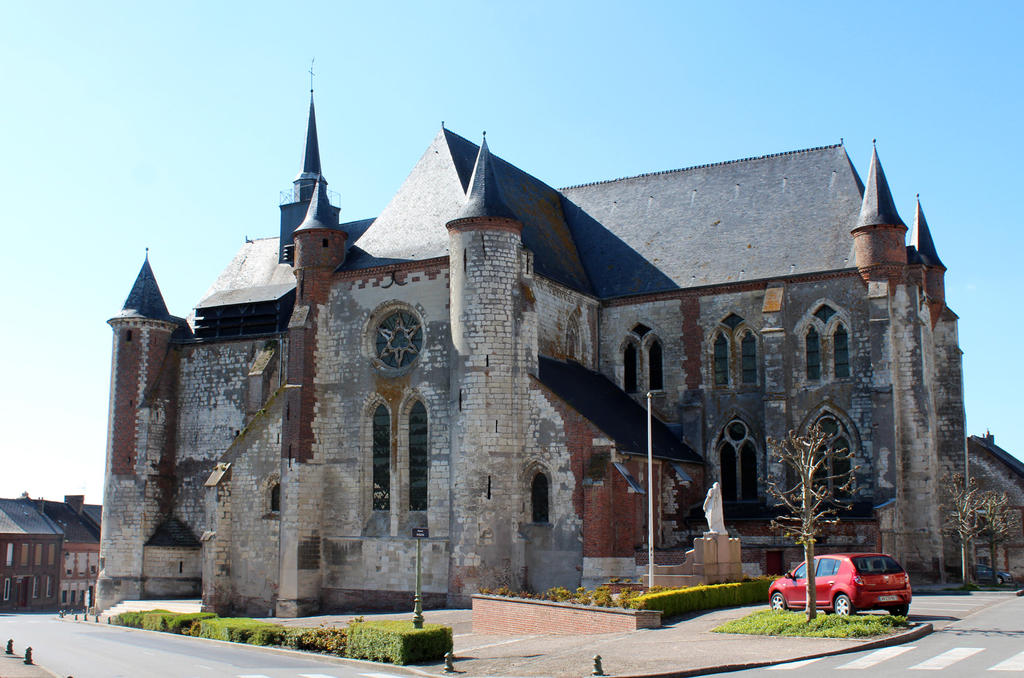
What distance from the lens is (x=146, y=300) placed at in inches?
1746

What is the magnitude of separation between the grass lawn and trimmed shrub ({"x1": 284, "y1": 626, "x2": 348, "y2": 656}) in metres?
8.30

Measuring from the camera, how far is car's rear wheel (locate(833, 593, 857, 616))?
2081 cm

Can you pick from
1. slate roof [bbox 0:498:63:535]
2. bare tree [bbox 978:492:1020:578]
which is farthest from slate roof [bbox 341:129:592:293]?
slate roof [bbox 0:498:63:535]

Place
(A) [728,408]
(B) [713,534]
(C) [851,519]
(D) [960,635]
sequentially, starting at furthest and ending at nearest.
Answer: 1. (A) [728,408]
2. (C) [851,519]
3. (B) [713,534]
4. (D) [960,635]

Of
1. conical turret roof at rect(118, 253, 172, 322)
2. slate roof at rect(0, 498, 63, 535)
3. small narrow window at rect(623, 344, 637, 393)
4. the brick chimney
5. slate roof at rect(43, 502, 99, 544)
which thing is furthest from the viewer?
the brick chimney

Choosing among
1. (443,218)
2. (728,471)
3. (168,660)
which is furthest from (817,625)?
(443,218)

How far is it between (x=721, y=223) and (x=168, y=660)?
999 inches

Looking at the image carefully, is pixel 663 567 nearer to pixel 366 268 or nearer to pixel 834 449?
pixel 834 449

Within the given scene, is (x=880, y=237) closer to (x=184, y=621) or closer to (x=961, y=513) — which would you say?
(x=961, y=513)

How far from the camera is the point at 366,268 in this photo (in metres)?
35.9

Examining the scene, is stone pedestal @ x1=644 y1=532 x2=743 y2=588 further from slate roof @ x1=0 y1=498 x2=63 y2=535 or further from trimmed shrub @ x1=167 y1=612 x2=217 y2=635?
slate roof @ x1=0 y1=498 x2=63 y2=535

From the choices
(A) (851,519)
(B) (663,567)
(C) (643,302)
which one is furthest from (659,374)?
(B) (663,567)

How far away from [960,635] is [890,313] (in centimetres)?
1647

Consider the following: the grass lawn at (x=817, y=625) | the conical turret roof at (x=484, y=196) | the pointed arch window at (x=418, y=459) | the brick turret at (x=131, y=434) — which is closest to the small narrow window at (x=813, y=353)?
the conical turret roof at (x=484, y=196)
